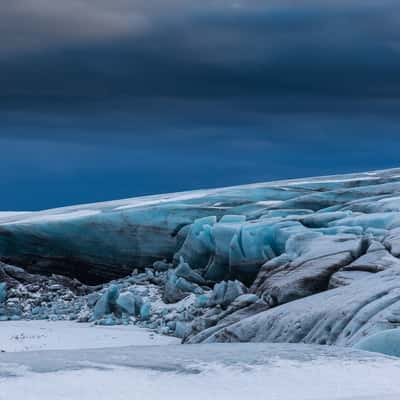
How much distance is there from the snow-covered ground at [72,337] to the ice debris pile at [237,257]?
0.52m

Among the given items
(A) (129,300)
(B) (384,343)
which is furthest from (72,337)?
(B) (384,343)

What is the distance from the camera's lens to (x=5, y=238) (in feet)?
74.8

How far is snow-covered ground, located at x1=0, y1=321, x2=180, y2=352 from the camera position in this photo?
13.2 metres

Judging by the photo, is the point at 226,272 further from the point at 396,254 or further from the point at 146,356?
the point at 146,356

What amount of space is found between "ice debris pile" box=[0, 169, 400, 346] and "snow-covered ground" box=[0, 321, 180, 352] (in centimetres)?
52

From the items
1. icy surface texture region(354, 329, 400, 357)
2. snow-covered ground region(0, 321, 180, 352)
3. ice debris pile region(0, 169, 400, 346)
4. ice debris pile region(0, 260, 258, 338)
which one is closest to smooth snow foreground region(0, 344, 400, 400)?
icy surface texture region(354, 329, 400, 357)

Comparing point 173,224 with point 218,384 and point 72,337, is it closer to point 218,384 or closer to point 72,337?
point 72,337

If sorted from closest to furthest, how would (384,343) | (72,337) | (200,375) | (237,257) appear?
1. (200,375)
2. (384,343)
3. (72,337)
4. (237,257)

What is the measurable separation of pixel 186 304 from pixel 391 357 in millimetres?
9410

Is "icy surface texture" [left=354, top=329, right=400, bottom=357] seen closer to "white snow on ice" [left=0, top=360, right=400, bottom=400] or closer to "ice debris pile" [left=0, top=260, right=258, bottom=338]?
"white snow on ice" [left=0, top=360, right=400, bottom=400]

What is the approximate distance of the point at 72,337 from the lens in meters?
14.0

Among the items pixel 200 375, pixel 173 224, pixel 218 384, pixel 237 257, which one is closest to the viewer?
pixel 218 384

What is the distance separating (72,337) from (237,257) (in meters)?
4.44

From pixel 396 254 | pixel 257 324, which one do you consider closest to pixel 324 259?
pixel 396 254
